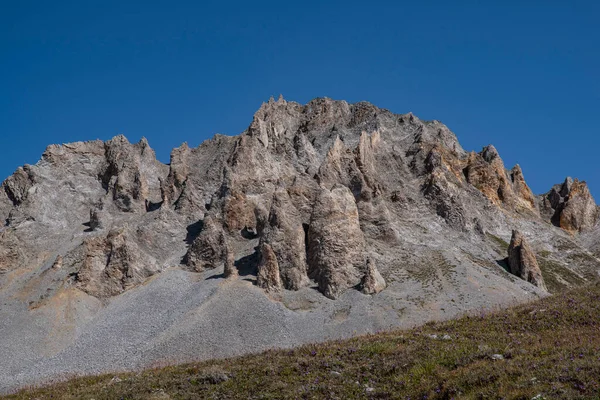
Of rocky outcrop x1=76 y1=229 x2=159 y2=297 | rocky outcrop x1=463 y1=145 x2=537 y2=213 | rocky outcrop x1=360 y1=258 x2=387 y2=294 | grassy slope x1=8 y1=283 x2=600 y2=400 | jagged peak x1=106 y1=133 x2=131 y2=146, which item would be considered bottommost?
grassy slope x1=8 y1=283 x2=600 y2=400

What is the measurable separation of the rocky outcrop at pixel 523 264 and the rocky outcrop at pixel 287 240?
25677 millimetres

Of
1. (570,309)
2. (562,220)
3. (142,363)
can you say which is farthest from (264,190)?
(562,220)

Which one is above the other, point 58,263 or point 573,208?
point 573,208

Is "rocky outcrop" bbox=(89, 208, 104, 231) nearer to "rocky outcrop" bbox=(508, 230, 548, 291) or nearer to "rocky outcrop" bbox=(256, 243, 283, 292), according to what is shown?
"rocky outcrop" bbox=(256, 243, 283, 292)

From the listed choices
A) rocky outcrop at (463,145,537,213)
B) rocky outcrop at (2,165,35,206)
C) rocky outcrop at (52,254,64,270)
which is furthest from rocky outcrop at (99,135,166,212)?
rocky outcrop at (463,145,537,213)

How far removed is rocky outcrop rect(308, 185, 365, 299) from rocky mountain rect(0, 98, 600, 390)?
17 cm

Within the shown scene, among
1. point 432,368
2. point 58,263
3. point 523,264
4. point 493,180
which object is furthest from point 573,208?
point 432,368

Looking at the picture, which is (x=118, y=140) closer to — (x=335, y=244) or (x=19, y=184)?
(x=19, y=184)

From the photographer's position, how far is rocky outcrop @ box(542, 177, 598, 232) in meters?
102

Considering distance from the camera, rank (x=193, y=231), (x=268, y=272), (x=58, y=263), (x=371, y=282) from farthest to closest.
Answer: (x=193, y=231)
(x=58, y=263)
(x=268, y=272)
(x=371, y=282)

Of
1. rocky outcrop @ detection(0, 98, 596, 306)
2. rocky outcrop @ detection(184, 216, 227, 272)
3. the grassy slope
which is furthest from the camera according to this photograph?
rocky outcrop @ detection(184, 216, 227, 272)

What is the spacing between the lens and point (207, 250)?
225 feet

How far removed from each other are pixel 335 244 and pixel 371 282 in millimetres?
6618

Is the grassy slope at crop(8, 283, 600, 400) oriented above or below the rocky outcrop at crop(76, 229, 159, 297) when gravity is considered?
below
